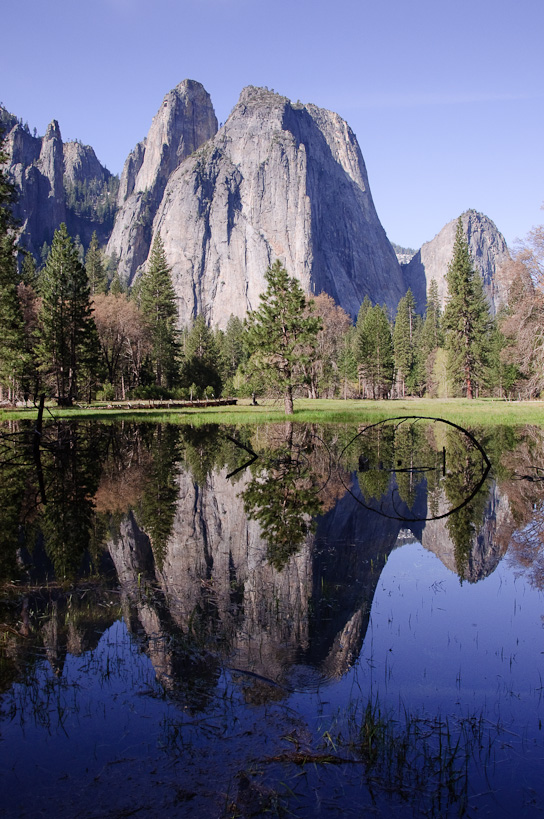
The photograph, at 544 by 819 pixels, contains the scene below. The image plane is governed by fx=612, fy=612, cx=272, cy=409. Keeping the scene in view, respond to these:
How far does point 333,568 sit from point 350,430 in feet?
75.4

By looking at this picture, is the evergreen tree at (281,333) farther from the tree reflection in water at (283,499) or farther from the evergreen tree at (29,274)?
the evergreen tree at (29,274)

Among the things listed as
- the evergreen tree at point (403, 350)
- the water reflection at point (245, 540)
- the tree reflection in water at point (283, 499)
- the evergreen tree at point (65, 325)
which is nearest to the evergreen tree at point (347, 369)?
the evergreen tree at point (403, 350)

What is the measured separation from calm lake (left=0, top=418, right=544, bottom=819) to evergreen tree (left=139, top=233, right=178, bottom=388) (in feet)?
212

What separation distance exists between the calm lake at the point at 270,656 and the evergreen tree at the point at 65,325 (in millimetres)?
44247

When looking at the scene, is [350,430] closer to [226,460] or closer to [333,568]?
[226,460]

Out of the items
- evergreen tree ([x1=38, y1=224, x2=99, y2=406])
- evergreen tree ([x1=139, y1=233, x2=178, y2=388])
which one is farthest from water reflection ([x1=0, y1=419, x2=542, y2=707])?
evergreen tree ([x1=139, y1=233, x2=178, y2=388])

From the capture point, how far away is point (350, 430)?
31.4 m

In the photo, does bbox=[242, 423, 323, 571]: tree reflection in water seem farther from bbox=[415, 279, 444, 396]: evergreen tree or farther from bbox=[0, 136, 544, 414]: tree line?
bbox=[415, 279, 444, 396]: evergreen tree

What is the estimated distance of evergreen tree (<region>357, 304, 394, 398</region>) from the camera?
91.2m

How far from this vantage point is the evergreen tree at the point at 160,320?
76.8 m

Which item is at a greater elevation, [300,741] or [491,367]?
[491,367]

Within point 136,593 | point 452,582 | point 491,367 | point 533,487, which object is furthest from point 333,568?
A: point 491,367

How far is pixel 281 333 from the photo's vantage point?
127ft

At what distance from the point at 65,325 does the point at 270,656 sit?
176 feet
